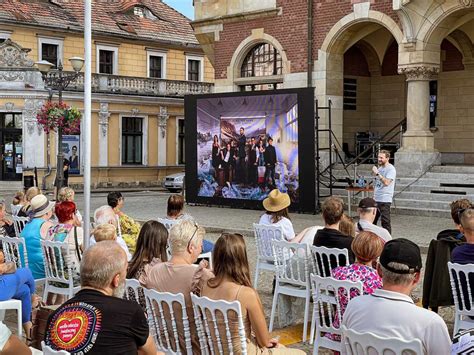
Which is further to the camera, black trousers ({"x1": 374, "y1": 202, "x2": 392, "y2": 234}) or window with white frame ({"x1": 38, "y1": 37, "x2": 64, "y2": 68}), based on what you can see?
window with white frame ({"x1": 38, "y1": 37, "x2": 64, "y2": 68})

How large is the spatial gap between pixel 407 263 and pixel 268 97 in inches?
595

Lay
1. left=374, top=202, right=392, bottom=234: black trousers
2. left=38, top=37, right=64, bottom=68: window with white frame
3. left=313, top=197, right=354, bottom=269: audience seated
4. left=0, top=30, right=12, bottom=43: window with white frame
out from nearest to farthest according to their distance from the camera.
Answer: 1. left=313, top=197, right=354, bottom=269: audience seated
2. left=374, top=202, right=392, bottom=234: black trousers
3. left=0, top=30, right=12, bottom=43: window with white frame
4. left=38, top=37, right=64, bottom=68: window with white frame

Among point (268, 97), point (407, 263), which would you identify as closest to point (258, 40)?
point (268, 97)

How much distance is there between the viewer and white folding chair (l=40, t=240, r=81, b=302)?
6.96 m

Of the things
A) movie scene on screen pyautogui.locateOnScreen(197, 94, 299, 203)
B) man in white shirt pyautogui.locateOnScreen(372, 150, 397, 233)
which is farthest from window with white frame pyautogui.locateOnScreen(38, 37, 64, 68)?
man in white shirt pyautogui.locateOnScreen(372, 150, 397, 233)

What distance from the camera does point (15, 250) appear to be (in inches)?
288

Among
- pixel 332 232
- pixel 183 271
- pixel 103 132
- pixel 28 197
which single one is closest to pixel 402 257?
pixel 183 271

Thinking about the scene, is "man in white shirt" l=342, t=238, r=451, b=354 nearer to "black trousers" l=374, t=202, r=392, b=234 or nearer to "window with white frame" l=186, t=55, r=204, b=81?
"black trousers" l=374, t=202, r=392, b=234

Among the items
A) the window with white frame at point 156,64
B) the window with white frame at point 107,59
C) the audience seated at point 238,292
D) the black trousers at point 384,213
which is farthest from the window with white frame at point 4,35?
the audience seated at point 238,292

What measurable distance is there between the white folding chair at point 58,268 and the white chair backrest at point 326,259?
2399 mm

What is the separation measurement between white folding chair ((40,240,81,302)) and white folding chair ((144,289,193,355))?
7.82 feet

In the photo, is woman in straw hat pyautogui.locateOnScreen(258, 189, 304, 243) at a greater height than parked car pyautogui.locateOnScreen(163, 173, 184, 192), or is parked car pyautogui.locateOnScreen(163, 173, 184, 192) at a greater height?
woman in straw hat pyautogui.locateOnScreen(258, 189, 304, 243)

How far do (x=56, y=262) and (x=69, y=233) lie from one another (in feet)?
1.13

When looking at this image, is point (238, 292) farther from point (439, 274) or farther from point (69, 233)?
point (69, 233)
